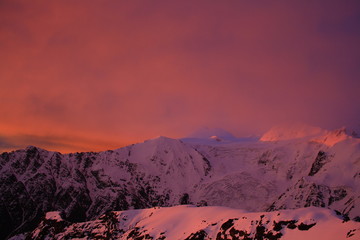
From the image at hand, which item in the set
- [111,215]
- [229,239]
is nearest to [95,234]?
[111,215]

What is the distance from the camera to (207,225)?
2867 inches

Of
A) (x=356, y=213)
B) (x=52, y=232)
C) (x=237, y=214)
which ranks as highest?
(x=237, y=214)

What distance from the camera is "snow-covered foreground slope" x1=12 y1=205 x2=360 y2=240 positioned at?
5366 cm

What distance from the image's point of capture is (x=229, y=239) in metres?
62.9

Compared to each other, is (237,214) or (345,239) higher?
(345,239)

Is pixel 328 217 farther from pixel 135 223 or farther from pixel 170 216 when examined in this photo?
pixel 135 223

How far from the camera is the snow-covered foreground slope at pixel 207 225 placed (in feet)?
176

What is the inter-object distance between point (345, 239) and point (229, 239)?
22.3 meters

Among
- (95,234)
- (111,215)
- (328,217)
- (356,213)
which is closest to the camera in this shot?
(328,217)

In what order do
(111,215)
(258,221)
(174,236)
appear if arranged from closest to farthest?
(258,221)
(174,236)
(111,215)

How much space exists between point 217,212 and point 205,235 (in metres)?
13.7

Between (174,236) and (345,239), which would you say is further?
(174,236)

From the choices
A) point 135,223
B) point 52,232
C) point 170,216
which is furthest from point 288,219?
point 52,232

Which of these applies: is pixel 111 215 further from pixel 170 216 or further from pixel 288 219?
pixel 288 219
